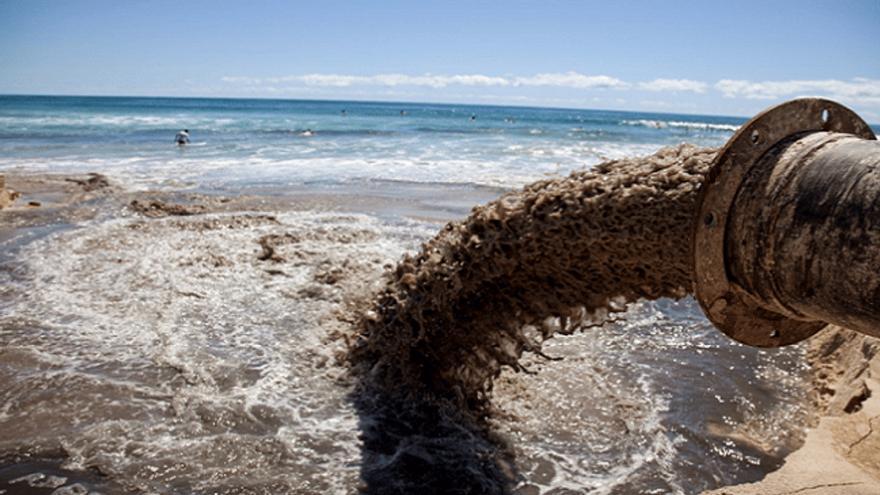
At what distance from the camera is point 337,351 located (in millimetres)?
4453

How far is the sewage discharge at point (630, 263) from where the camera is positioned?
171 centimetres

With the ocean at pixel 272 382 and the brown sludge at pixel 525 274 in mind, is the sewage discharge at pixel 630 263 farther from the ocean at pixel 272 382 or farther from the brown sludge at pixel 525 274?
the ocean at pixel 272 382

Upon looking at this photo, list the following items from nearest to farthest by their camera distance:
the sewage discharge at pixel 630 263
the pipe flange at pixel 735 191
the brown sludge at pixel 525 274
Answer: the sewage discharge at pixel 630 263 → the pipe flange at pixel 735 191 → the brown sludge at pixel 525 274

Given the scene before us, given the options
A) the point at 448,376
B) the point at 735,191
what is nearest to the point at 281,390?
the point at 448,376

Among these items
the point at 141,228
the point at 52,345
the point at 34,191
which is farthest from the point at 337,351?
the point at 34,191

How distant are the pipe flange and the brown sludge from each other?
0.28 m

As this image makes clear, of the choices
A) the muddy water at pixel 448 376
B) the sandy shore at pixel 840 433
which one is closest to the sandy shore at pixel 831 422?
the sandy shore at pixel 840 433

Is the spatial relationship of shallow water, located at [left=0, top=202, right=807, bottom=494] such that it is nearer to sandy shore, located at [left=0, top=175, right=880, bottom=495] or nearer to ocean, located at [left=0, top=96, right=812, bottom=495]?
ocean, located at [left=0, top=96, right=812, bottom=495]

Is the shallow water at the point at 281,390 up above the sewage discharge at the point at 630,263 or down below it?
below

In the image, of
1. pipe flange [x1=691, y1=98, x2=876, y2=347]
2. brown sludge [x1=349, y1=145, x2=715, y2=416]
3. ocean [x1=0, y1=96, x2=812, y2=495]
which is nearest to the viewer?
pipe flange [x1=691, y1=98, x2=876, y2=347]

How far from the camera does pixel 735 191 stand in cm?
192

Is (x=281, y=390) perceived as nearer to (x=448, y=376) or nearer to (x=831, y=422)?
(x=448, y=376)

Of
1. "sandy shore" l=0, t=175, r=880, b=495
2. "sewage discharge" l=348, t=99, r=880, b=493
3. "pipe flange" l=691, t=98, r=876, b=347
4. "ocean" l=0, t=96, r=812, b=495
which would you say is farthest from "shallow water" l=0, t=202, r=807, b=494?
"pipe flange" l=691, t=98, r=876, b=347

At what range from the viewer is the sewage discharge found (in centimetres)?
171
